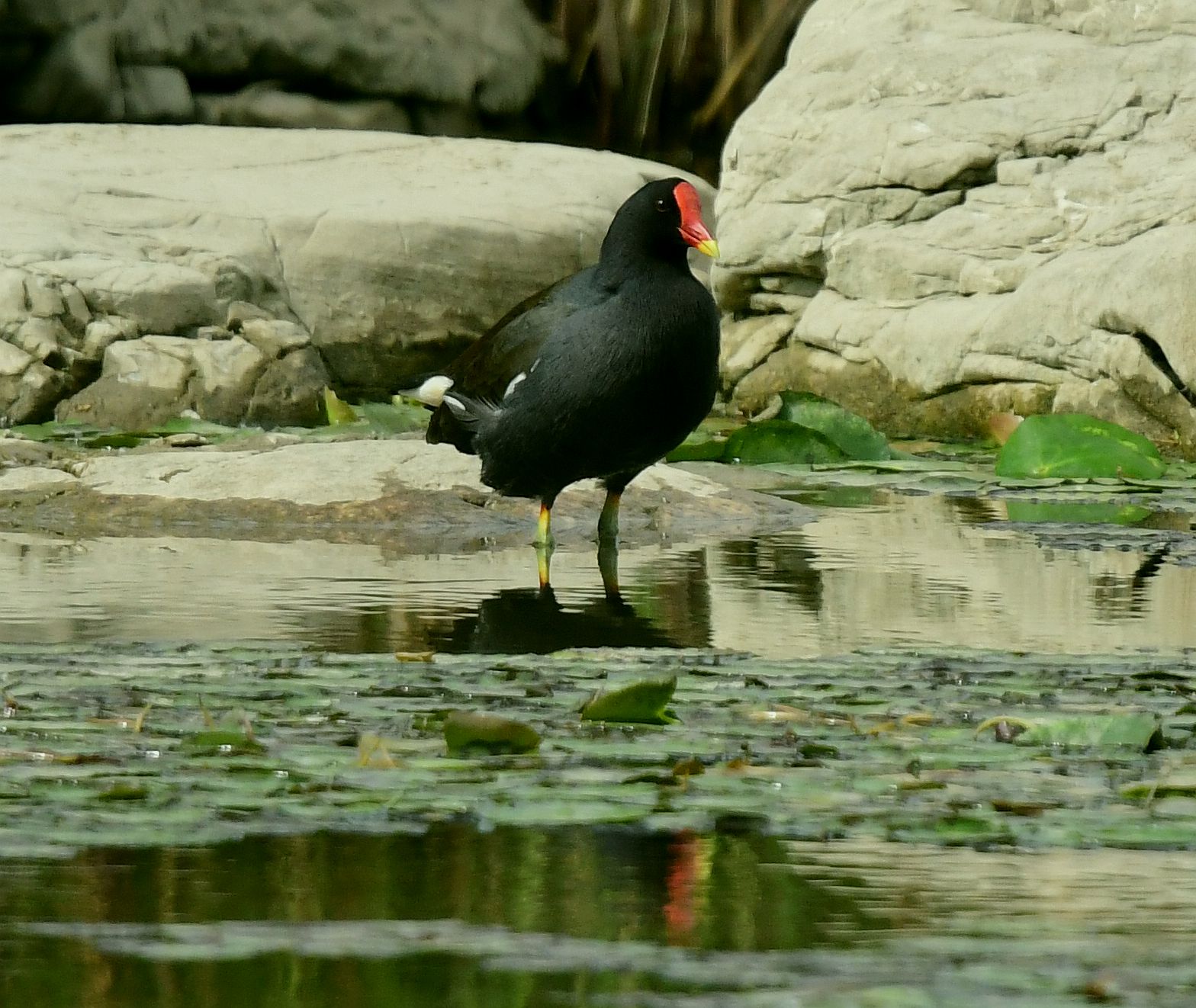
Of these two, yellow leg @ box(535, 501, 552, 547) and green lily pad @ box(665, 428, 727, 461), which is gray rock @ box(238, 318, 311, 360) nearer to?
green lily pad @ box(665, 428, 727, 461)

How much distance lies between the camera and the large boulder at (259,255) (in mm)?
9406

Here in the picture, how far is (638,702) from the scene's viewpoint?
11.0ft

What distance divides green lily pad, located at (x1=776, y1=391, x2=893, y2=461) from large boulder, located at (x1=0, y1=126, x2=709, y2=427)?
7.68 feet

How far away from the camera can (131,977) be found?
2.16 m

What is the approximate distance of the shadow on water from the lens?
84.7 inches

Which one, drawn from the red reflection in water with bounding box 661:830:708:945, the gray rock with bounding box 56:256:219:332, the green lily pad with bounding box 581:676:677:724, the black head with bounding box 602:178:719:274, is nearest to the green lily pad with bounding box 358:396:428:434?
the gray rock with bounding box 56:256:219:332

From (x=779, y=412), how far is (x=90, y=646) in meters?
5.02

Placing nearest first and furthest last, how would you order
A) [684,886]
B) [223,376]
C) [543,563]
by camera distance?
[684,886] < [543,563] < [223,376]

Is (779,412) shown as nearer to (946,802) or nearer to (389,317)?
(389,317)

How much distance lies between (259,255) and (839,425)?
323 centimetres

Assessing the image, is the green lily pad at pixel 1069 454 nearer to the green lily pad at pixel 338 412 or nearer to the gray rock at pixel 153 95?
the green lily pad at pixel 338 412

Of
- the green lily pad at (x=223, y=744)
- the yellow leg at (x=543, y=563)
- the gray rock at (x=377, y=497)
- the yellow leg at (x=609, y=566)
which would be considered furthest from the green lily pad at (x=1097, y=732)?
the gray rock at (x=377, y=497)

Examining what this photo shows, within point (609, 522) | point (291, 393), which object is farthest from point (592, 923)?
point (291, 393)

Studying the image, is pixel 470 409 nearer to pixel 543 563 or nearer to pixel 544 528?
pixel 544 528
